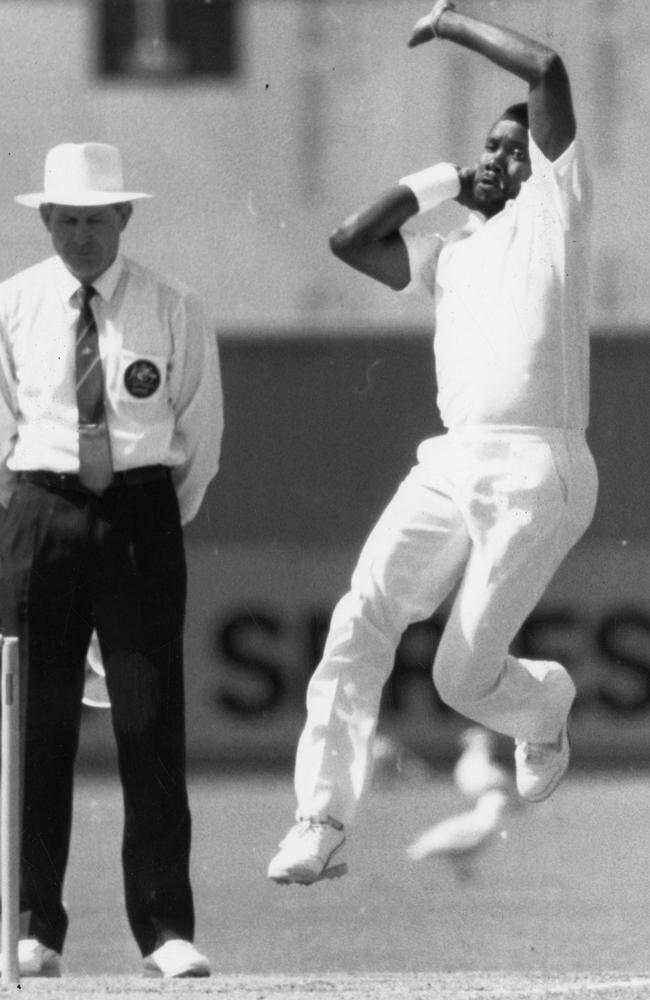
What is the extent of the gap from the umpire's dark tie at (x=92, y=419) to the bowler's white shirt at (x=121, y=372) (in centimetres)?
2

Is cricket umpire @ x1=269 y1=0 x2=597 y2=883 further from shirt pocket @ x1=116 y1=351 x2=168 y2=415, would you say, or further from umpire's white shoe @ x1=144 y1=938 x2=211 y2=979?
shirt pocket @ x1=116 y1=351 x2=168 y2=415

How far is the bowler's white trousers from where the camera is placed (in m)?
5.62

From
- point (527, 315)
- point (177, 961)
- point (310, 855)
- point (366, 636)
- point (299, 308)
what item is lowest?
point (177, 961)

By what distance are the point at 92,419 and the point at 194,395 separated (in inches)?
9.8

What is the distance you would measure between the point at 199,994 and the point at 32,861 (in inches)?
25.0

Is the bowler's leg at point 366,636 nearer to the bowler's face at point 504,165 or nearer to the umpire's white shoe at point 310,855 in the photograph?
the umpire's white shoe at point 310,855

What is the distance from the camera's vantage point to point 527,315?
5.66m

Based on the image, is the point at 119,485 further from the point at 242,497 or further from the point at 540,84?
the point at 242,497

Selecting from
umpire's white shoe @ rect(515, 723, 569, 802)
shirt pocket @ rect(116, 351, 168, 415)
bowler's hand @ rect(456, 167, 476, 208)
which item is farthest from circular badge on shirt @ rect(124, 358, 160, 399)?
umpire's white shoe @ rect(515, 723, 569, 802)

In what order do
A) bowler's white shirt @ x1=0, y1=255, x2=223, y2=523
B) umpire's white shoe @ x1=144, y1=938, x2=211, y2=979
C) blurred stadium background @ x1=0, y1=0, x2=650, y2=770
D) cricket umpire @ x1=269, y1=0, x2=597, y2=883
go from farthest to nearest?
blurred stadium background @ x1=0, y1=0, x2=650, y2=770, bowler's white shirt @ x1=0, y1=255, x2=223, y2=523, umpire's white shoe @ x1=144, y1=938, x2=211, y2=979, cricket umpire @ x1=269, y1=0, x2=597, y2=883

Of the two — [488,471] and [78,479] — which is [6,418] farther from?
[488,471]

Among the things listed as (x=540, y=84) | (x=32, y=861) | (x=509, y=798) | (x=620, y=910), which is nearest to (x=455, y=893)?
(x=620, y=910)

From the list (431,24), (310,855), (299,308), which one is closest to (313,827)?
(310,855)

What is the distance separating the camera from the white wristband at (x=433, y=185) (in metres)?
5.79
